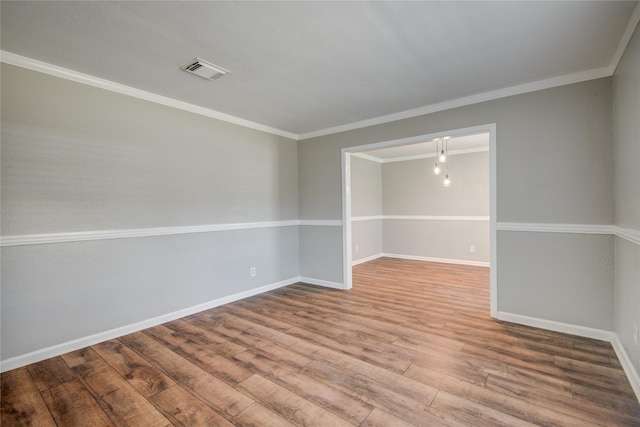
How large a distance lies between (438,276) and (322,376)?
371 centimetres

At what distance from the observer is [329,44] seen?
2227 mm

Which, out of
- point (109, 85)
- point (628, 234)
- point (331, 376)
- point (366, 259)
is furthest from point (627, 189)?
point (366, 259)

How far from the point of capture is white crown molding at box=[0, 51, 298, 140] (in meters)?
2.34

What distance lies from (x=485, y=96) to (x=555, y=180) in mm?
1180

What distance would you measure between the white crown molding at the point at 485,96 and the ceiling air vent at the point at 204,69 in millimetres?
2188

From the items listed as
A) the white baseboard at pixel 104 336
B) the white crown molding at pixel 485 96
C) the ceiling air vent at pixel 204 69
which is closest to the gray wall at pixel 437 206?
the white crown molding at pixel 485 96

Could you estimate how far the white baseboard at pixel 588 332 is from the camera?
1980mm

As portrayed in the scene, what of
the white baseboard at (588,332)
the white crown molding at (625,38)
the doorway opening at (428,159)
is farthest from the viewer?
the doorway opening at (428,159)

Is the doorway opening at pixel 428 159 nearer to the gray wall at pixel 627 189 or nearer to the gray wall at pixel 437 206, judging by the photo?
the gray wall at pixel 437 206

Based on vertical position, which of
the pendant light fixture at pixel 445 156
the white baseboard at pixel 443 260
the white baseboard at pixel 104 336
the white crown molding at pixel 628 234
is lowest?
the white baseboard at pixel 104 336

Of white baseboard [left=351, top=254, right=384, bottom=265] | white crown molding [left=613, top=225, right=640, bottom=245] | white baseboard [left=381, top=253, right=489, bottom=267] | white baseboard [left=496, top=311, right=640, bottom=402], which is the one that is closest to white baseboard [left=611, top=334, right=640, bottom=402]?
white baseboard [left=496, top=311, right=640, bottom=402]

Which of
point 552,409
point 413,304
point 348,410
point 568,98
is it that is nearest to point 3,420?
point 348,410

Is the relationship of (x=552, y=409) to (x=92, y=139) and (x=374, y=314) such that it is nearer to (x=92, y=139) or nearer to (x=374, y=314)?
Answer: (x=374, y=314)

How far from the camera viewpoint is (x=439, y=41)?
220 cm
